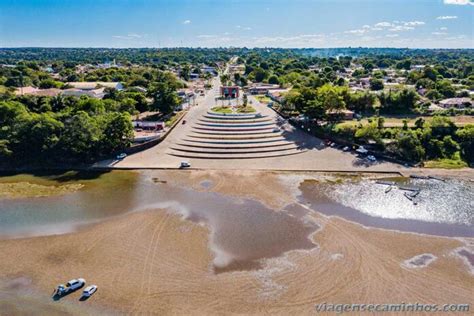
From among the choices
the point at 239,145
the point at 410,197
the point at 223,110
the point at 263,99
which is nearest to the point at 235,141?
the point at 239,145

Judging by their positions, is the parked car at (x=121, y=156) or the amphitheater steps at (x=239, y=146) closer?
the parked car at (x=121, y=156)

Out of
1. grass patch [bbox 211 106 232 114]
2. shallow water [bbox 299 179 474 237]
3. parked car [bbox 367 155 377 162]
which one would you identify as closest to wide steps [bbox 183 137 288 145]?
grass patch [bbox 211 106 232 114]

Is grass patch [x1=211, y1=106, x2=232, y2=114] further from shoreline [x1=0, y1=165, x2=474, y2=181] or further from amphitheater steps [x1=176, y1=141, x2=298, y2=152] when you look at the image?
shoreline [x1=0, y1=165, x2=474, y2=181]

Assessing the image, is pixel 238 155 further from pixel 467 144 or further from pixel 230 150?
pixel 467 144

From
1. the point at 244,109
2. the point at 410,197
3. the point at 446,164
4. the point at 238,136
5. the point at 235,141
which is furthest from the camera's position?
the point at 244,109

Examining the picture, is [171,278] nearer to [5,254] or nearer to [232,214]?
[232,214]

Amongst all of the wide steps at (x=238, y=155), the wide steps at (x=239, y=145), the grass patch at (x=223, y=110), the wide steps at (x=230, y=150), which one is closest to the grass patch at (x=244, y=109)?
the grass patch at (x=223, y=110)

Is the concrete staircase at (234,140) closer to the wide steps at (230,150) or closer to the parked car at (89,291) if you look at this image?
the wide steps at (230,150)
